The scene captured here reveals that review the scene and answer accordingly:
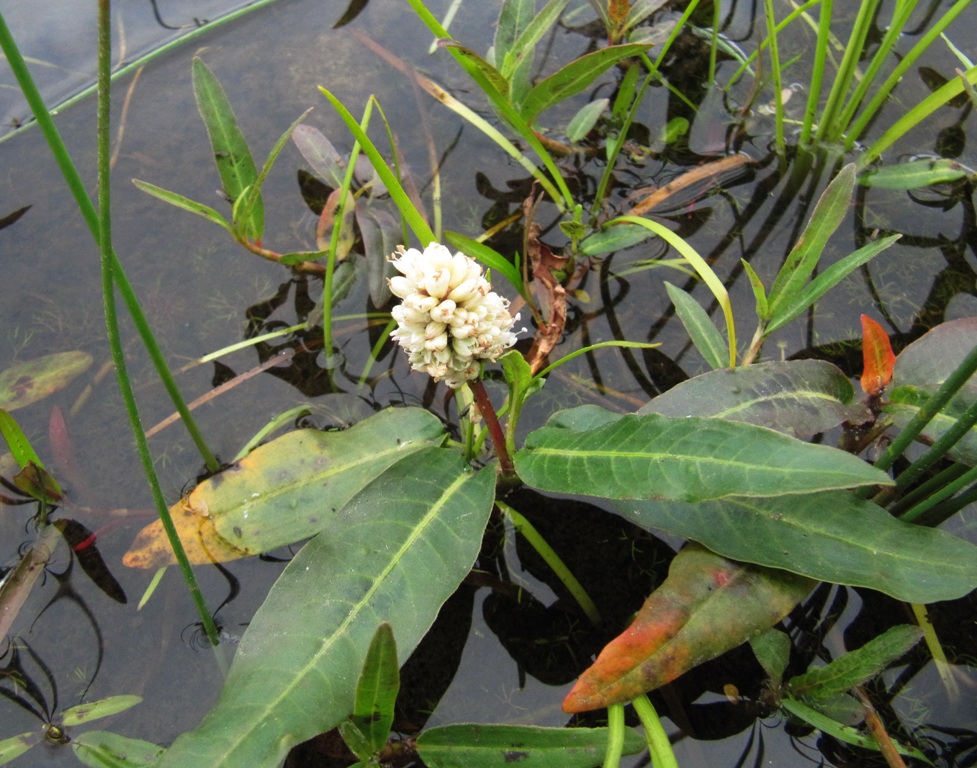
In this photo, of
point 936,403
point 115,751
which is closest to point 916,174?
point 936,403

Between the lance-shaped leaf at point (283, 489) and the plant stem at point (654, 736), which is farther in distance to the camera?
the lance-shaped leaf at point (283, 489)

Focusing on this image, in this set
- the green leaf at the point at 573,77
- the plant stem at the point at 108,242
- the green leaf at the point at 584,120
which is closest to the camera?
the plant stem at the point at 108,242

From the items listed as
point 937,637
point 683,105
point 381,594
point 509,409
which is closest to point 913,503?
point 937,637

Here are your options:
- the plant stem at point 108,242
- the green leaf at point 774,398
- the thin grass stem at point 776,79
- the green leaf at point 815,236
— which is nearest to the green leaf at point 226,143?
the plant stem at point 108,242

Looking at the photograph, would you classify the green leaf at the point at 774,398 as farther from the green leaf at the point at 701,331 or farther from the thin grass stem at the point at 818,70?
the thin grass stem at the point at 818,70

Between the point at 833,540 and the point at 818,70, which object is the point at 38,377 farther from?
the point at 818,70

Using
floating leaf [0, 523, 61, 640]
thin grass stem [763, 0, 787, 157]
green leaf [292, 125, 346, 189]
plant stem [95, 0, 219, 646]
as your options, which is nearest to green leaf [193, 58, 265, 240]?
green leaf [292, 125, 346, 189]
